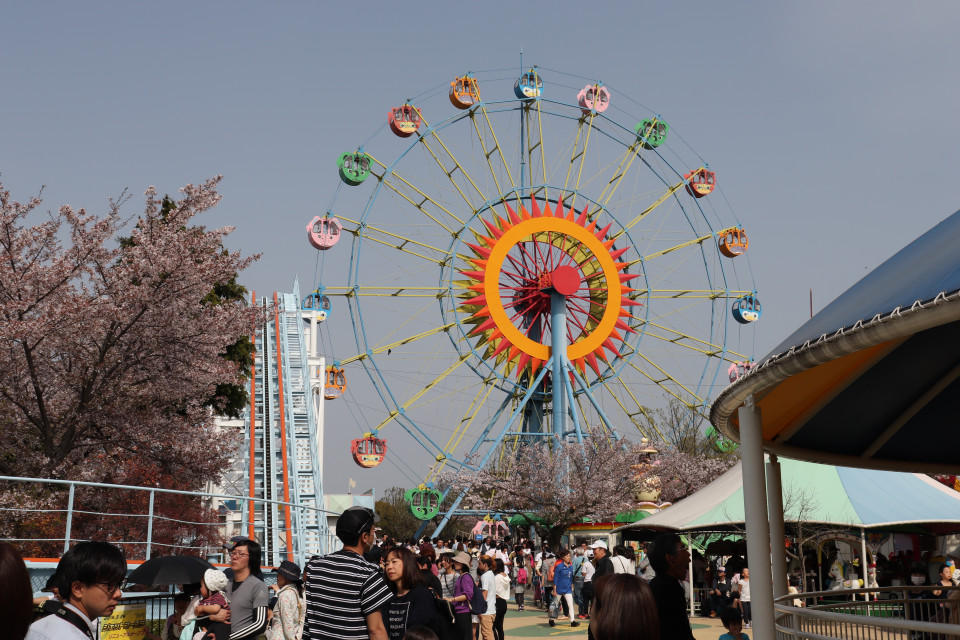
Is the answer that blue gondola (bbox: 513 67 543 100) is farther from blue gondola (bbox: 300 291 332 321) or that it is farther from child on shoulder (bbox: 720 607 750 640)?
child on shoulder (bbox: 720 607 750 640)

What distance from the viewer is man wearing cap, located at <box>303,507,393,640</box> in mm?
4574

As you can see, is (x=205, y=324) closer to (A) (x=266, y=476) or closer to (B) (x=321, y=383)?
(A) (x=266, y=476)

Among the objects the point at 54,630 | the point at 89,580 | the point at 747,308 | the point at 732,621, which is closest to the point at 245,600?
the point at 89,580

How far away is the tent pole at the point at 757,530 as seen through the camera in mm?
5473

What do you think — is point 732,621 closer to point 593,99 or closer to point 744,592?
point 744,592

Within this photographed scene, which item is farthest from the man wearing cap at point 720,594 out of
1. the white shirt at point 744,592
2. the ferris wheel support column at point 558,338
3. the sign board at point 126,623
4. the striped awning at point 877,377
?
the ferris wheel support column at point 558,338

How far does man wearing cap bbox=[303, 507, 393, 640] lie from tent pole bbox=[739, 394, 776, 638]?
216 cm

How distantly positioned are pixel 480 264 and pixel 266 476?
10.7 metres

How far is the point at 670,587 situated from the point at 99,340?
11.4 meters

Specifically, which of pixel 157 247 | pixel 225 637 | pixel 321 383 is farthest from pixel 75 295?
pixel 321 383

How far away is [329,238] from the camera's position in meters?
32.2

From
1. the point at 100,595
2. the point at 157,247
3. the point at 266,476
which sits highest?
the point at 157,247

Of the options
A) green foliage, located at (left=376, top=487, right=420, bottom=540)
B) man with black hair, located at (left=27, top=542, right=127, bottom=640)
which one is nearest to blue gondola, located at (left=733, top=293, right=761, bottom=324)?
man with black hair, located at (left=27, top=542, right=127, bottom=640)

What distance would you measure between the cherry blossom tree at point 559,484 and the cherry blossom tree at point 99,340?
18745 mm
